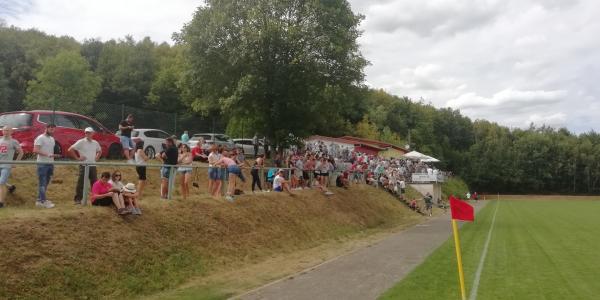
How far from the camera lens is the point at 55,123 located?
53.5 ft

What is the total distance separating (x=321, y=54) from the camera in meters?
28.5

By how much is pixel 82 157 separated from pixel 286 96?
1704 centimetres

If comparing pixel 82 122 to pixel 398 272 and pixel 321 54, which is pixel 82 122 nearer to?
pixel 398 272

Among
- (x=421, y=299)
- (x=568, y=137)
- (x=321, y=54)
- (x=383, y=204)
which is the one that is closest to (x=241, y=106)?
(x=321, y=54)

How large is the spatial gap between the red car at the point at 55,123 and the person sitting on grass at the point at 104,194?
5.09m

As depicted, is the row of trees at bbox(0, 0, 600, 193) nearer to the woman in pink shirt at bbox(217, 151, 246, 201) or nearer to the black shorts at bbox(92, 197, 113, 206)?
the woman in pink shirt at bbox(217, 151, 246, 201)

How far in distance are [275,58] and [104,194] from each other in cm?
1780

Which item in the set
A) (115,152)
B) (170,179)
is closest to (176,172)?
(170,179)

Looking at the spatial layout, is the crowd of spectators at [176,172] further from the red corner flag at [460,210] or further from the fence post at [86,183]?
the red corner flag at [460,210]

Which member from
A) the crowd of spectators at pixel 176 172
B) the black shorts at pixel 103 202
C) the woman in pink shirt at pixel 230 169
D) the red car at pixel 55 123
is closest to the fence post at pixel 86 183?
the crowd of spectators at pixel 176 172

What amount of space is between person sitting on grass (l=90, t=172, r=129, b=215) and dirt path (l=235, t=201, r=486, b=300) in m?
3.59

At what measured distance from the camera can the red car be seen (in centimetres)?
1545

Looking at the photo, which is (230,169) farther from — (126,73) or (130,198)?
(126,73)

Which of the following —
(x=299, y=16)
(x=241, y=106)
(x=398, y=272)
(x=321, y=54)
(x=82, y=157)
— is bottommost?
(x=398, y=272)
